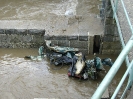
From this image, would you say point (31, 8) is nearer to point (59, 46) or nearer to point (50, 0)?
point (50, 0)

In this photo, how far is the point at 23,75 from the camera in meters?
6.28

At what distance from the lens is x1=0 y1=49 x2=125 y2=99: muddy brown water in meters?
5.68

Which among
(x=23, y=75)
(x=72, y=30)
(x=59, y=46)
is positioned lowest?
(x=23, y=75)

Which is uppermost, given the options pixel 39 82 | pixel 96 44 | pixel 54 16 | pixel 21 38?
pixel 54 16

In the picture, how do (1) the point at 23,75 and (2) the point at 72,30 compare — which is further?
(2) the point at 72,30

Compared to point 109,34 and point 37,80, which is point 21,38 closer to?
point 37,80

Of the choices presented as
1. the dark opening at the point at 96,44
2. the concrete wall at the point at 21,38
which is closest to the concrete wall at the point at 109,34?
the dark opening at the point at 96,44

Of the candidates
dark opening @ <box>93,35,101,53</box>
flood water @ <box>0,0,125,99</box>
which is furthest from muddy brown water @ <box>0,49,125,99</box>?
dark opening @ <box>93,35,101,53</box>

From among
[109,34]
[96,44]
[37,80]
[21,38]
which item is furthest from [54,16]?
[37,80]

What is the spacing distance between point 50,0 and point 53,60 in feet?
13.4

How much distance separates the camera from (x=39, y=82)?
19.9ft

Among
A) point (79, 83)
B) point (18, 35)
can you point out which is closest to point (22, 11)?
point (18, 35)

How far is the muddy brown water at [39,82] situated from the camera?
18.6ft

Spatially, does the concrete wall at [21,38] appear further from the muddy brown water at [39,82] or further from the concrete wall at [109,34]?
the concrete wall at [109,34]
